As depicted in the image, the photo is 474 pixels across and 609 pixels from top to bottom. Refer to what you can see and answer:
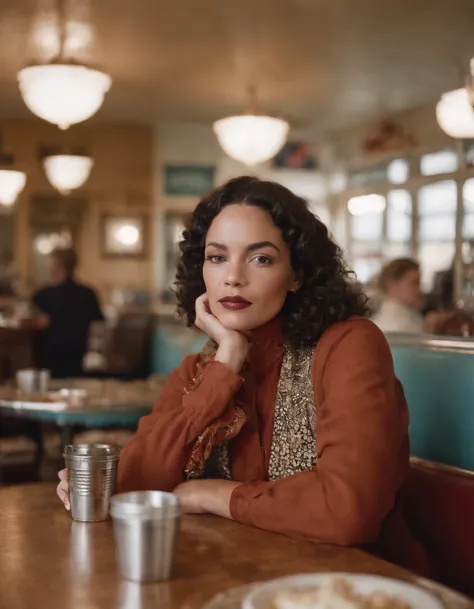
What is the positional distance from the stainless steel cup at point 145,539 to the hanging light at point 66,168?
6421 millimetres

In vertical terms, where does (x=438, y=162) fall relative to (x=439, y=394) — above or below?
above

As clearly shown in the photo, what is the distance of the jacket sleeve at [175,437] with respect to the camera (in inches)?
64.0

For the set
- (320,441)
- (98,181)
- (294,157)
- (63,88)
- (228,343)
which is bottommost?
(320,441)

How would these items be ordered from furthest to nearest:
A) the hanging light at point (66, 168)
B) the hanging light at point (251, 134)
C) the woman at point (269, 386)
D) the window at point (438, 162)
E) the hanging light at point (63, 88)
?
the window at point (438, 162) → the hanging light at point (66, 168) → the hanging light at point (251, 134) → the hanging light at point (63, 88) → the woman at point (269, 386)

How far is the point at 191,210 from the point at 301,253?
0.32 m

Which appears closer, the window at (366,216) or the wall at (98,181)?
the wall at (98,181)

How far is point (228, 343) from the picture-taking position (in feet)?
5.54

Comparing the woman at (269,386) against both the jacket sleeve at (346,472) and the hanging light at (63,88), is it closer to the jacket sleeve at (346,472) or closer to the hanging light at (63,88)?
the jacket sleeve at (346,472)

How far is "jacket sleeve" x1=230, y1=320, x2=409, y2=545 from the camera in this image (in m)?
1.39

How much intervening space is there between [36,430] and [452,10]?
409cm

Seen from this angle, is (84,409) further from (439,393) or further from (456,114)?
(456,114)

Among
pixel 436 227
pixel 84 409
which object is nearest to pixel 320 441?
pixel 84 409

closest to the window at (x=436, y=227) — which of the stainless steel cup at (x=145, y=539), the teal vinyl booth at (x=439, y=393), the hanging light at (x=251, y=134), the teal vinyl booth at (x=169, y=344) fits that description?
the hanging light at (x=251, y=134)

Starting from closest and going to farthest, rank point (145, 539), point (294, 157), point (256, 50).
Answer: point (145, 539) < point (256, 50) < point (294, 157)
